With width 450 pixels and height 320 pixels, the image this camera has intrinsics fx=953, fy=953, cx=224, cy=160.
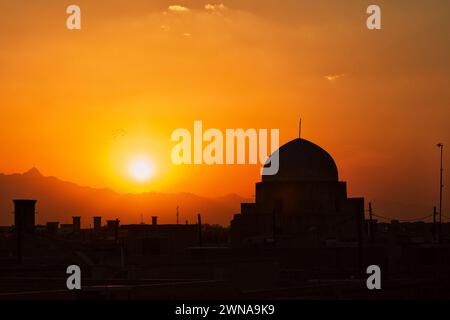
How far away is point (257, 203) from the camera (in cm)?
7006

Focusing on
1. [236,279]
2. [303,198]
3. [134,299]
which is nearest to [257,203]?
[303,198]

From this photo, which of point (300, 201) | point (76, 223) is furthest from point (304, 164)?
point (76, 223)

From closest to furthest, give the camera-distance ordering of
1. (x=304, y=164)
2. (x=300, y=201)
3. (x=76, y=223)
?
(x=300, y=201) < (x=304, y=164) < (x=76, y=223)

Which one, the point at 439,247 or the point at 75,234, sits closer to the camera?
the point at 439,247

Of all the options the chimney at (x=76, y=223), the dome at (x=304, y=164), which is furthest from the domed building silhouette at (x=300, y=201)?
the chimney at (x=76, y=223)

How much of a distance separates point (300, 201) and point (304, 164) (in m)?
2.73

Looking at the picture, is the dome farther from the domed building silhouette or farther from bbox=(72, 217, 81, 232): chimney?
bbox=(72, 217, 81, 232): chimney

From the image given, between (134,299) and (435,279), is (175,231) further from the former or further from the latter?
(134,299)

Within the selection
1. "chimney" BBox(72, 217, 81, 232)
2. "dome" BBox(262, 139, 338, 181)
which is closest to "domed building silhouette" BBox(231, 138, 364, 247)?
"dome" BBox(262, 139, 338, 181)

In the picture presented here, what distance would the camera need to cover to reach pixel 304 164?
69.1 meters

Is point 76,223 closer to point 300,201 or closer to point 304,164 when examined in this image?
point 300,201
